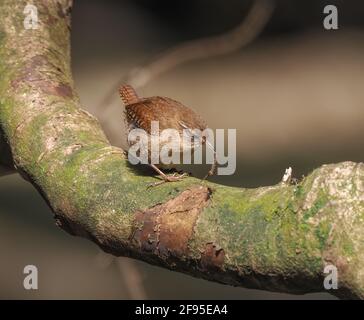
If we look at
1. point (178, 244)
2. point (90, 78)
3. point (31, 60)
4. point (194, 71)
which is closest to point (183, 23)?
point (194, 71)

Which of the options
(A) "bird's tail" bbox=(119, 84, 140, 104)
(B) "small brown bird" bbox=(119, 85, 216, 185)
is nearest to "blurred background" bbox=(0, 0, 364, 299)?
(A) "bird's tail" bbox=(119, 84, 140, 104)

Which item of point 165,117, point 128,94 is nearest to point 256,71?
point 128,94

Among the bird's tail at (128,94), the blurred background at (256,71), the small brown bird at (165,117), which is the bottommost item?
the small brown bird at (165,117)

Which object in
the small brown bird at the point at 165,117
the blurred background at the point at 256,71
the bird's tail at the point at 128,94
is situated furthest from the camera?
the blurred background at the point at 256,71

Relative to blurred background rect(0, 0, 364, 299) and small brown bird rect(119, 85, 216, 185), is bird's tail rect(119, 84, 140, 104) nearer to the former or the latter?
Answer: small brown bird rect(119, 85, 216, 185)

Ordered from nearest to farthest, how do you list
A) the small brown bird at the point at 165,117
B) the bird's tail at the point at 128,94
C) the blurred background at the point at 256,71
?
1. the small brown bird at the point at 165,117
2. the bird's tail at the point at 128,94
3. the blurred background at the point at 256,71

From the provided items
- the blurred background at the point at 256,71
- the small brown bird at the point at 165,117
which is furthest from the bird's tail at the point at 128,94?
the blurred background at the point at 256,71

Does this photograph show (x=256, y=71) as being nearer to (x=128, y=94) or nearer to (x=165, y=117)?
(x=128, y=94)

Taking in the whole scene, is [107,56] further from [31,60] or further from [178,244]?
[178,244]

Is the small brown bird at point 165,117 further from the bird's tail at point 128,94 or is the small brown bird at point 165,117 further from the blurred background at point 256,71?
the blurred background at point 256,71

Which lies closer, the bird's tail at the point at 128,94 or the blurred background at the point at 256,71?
the bird's tail at the point at 128,94

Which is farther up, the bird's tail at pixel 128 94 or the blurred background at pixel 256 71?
the blurred background at pixel 256 71
